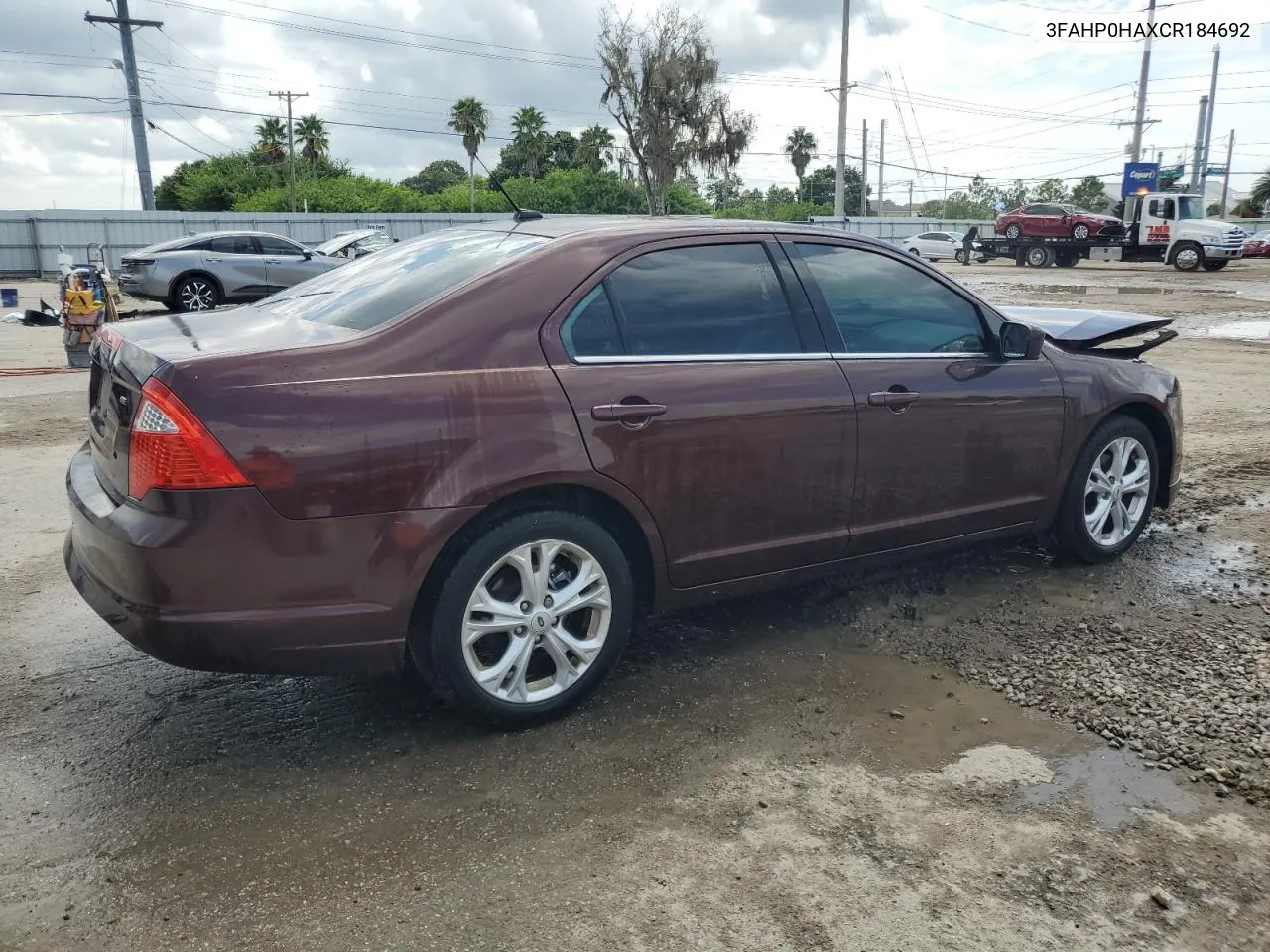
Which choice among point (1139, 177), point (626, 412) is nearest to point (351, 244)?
point (626, 412)

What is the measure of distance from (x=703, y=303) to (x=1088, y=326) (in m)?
2.60

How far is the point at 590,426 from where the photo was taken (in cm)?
325

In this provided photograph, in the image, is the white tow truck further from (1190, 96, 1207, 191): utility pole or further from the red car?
(1190, 96, 1207, 191): utility pole

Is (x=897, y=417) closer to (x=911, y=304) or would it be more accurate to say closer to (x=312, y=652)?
(x=911, y=304)

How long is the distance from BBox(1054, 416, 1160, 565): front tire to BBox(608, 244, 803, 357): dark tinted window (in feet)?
5.74

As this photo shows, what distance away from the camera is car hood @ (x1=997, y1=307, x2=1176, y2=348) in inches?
199

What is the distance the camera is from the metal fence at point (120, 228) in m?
33.4

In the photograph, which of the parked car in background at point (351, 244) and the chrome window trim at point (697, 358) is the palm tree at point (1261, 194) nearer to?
the parked car in background at point (351, 244)

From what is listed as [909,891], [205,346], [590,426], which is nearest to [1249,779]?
[909,891]

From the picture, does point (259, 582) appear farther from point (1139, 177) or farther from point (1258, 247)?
point (1139, 177)

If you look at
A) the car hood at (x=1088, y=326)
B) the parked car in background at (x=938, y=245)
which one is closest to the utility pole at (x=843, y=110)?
the parked car in background at (x=938, y=245)

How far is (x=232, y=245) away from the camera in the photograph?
17469 millimetres

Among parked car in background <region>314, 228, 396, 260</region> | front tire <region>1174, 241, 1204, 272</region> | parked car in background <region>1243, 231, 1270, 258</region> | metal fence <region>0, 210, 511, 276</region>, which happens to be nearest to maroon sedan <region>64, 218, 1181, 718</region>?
parked car in background <region>314, 228, 396, 260</region>

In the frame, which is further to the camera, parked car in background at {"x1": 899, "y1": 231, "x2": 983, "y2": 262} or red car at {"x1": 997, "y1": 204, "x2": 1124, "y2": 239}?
parked car in background at {"x1": 899, "y1": 231, "x2": 983, "y2": 262}
